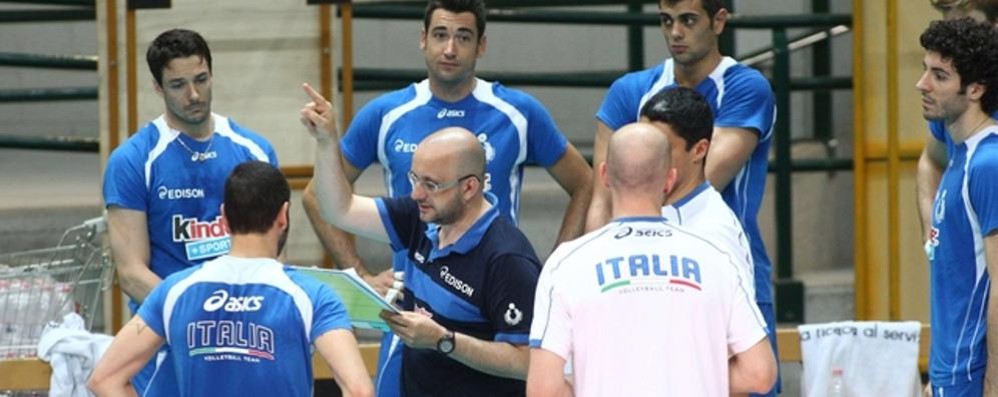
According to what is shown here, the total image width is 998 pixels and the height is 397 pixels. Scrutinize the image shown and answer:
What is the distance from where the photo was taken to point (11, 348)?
7.36 m

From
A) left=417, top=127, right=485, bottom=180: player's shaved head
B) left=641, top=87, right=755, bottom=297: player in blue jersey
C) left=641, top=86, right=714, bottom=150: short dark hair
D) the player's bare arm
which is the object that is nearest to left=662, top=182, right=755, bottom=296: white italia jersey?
left=641, top=87, right=755, bottom=297: player in blue jersey

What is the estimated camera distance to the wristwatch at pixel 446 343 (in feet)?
17.3

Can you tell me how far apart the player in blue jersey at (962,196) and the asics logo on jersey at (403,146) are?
1821mm

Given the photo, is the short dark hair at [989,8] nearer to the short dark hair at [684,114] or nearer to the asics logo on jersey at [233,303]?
the short dark hair at [684,114]

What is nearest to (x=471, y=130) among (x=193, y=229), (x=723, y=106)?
(x=723, y=106)

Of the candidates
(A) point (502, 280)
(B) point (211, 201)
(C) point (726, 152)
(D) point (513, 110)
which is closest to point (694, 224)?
(A) point (502, 280)

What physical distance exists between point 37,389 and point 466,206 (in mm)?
2706

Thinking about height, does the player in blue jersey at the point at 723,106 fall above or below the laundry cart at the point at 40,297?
above

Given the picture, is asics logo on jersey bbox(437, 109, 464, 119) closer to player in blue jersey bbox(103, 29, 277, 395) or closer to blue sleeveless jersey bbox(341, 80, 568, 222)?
blue sleeveless jersey bbox(341, 80, 568, 222)

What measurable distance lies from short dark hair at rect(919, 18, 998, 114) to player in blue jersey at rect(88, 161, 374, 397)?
208 centimetres

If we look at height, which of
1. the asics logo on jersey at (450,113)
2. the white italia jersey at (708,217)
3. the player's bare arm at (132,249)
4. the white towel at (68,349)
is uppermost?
the asics logo on jersey at (450,113)

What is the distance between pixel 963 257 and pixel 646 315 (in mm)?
1498

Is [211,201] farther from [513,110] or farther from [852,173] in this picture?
[852,173]

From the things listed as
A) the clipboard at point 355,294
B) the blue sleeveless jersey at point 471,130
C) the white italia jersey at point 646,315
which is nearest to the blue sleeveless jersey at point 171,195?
the blue sleeveless jersey at point 471,130
